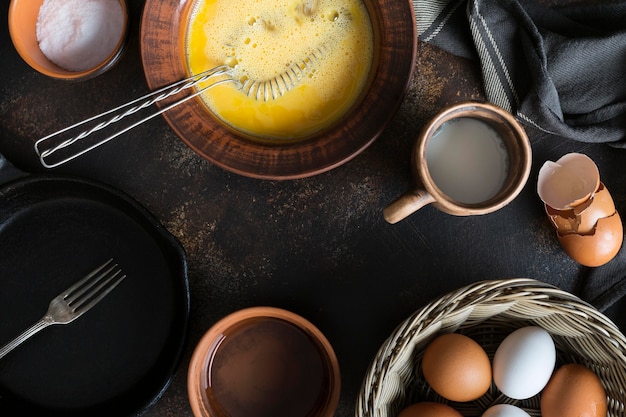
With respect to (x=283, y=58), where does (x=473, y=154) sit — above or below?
below

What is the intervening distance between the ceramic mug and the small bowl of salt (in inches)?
22.7

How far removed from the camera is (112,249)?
1.15 meters

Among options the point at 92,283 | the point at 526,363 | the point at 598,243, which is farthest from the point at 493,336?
the point at 92,283

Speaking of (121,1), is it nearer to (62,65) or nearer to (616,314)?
(62,65)

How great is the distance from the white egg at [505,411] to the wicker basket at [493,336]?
6 centimetres

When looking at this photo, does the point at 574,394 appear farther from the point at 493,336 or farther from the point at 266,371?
the point at 266,371

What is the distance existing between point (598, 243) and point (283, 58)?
64 centimetres

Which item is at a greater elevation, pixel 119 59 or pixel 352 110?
pixel 119 59

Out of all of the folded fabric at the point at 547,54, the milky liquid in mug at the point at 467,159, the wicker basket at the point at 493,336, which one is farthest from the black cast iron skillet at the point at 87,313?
the folded fabric at the point at 547,54

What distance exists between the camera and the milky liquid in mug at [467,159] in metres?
1.07

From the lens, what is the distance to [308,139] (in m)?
1.06

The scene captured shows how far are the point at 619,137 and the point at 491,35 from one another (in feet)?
0.96

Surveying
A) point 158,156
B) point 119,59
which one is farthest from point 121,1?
point 158,156

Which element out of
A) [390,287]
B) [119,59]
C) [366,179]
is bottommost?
[390,287]
